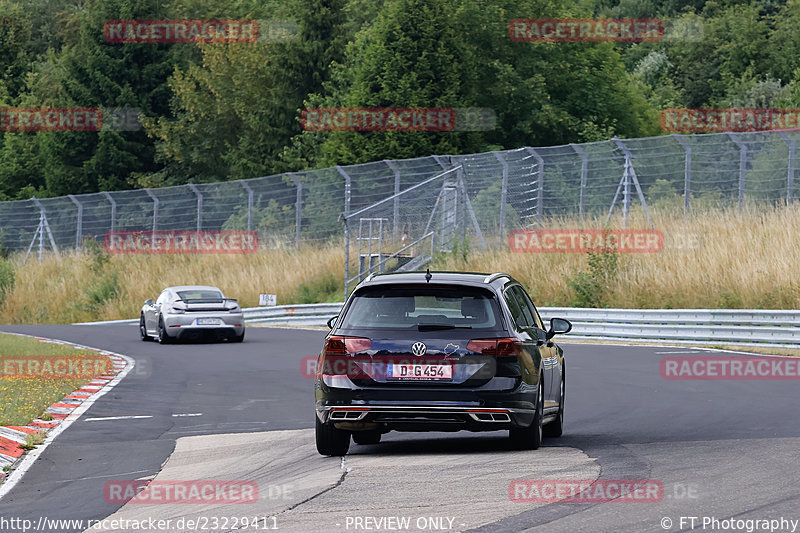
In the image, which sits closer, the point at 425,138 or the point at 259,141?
the point at 425,138

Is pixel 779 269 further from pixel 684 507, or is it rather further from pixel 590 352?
pixel 684 507

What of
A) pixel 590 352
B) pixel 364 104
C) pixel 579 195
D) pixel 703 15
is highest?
pixel 703 15

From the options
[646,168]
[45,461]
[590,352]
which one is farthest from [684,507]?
[646,168]

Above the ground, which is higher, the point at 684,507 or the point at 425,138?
the point at 425,138

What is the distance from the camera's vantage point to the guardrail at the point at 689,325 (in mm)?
25391

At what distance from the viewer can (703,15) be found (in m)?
91.2

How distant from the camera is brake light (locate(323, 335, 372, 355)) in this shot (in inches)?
432

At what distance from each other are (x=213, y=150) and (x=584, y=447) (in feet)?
212

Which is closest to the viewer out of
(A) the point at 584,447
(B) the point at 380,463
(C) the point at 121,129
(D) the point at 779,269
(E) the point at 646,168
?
(B) the point at 380,463

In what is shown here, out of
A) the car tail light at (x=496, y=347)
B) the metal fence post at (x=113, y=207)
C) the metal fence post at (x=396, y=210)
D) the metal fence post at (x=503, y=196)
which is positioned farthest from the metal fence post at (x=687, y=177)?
the car tail light at (x=496, y=347)

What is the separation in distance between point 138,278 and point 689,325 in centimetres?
2663
